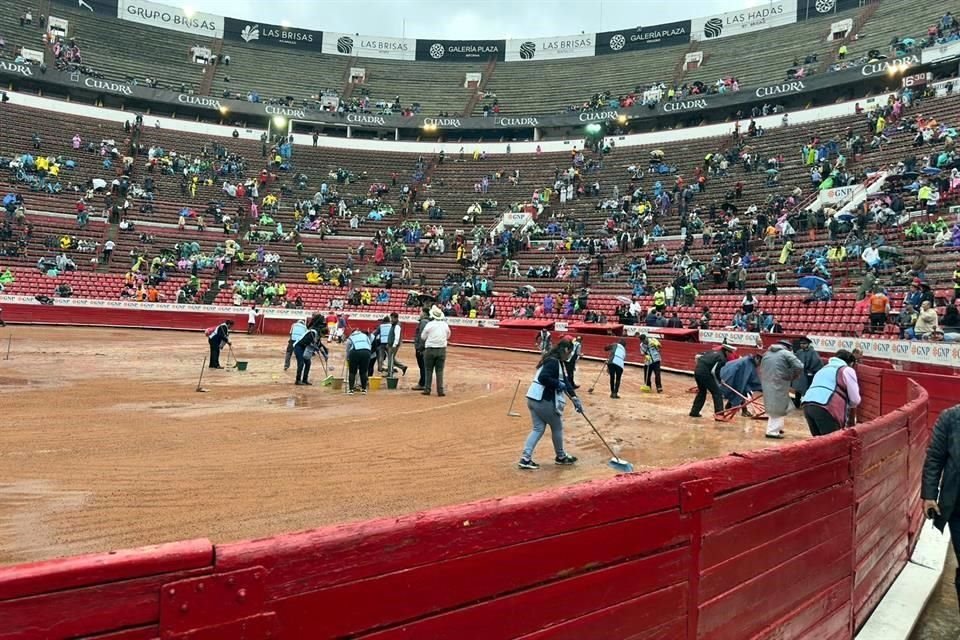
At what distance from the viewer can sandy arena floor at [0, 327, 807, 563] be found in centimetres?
536

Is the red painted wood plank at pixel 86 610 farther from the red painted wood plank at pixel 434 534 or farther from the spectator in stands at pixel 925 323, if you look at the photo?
the spectator in stands at pixel 925 323

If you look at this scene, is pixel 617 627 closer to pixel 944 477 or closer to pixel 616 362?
pixel 944 477

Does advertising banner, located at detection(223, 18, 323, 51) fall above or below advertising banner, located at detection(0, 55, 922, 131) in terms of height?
above

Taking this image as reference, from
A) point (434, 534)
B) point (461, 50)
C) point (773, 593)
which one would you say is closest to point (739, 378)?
point (773, 593)

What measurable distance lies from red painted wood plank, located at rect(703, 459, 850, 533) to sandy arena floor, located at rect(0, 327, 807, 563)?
11.3 feet

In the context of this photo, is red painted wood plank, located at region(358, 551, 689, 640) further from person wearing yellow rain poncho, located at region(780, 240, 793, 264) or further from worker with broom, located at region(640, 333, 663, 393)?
person wearing yellow rain poncho, located at region(780, 240, 793, 264)

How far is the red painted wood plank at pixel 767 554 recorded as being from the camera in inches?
108

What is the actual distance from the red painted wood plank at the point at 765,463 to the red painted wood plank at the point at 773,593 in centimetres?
49

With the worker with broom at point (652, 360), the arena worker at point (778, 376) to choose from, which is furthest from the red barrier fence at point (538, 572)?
the worker with broom at point (652, 360)

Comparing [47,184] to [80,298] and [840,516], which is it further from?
[840,516]

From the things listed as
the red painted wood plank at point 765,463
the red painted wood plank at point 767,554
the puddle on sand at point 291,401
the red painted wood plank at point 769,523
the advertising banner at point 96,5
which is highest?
the advertising banner at point 96,5

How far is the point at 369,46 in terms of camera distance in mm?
58344

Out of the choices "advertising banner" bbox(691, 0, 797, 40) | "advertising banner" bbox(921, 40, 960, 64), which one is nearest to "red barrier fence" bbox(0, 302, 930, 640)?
"advertising banner" bbox(921, 40, 960, 64)

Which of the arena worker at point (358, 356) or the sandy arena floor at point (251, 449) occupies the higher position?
the arena worker at point (358, 356)
